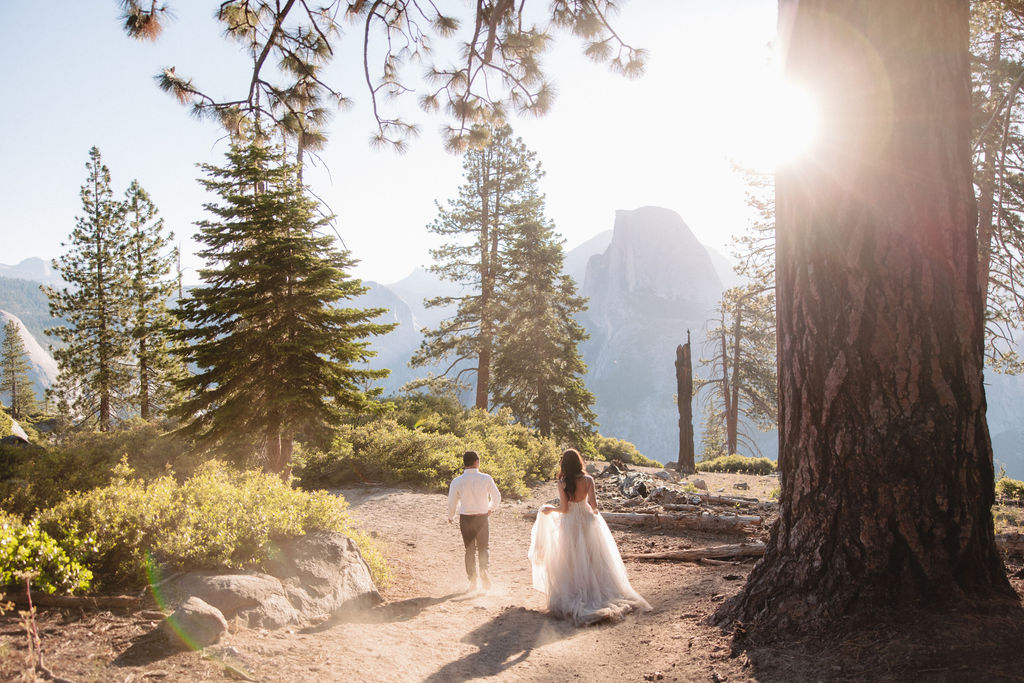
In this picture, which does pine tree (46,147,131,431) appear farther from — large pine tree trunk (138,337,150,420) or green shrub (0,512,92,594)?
green shrub (0,512,92,594)

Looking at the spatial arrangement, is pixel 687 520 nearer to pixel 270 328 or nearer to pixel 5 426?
pixel 270 328

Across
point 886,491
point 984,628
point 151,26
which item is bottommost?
point 984,628

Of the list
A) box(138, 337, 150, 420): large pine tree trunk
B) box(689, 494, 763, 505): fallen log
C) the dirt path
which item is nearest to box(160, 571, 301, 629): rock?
the dirt path

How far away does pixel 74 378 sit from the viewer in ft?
78.0

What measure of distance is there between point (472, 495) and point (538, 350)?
14.6 metres

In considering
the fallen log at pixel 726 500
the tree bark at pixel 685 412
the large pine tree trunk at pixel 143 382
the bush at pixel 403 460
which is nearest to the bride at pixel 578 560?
the fallen log at pixel 726 500

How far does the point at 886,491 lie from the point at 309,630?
4.26 meters

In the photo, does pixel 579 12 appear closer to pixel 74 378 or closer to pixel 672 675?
pixel 672 675

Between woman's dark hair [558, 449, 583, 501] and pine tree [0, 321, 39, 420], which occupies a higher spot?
pine tree [0, 321, 39, 420]

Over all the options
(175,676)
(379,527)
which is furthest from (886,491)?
(379,527)

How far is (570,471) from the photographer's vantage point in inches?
228

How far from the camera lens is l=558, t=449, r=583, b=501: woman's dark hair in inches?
227

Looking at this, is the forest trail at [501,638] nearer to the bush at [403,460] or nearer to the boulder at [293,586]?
the boulder at [293,586]

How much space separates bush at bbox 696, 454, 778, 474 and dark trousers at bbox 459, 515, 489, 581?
1956 centimetres
